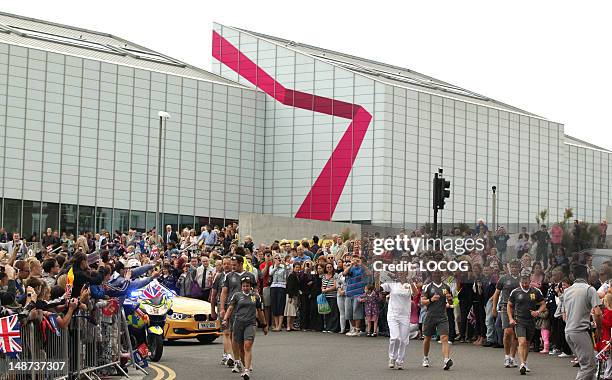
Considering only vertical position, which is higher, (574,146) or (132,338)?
(574,146)

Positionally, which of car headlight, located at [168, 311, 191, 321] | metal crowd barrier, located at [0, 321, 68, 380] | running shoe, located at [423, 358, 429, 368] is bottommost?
running shoe, located at [423, 358, 429, 368]

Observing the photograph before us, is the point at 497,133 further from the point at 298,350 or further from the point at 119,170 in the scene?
the point at 298,350

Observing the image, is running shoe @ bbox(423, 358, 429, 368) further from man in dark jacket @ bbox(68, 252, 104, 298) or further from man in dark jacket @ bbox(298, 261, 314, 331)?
man in dark jacket @ bbox(298, 261, 314, 331)

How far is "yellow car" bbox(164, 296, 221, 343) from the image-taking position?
81.3ft

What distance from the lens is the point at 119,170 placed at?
5703 centimetres

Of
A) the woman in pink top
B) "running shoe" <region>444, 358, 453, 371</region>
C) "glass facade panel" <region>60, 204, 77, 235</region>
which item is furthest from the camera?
"glass facade panel" <region>60, 204, 77, 235</region>

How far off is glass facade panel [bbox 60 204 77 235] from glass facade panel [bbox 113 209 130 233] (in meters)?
2.19

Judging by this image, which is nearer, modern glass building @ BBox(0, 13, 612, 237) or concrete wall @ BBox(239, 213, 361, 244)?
concrete wall @ BBox(239, 213, 361, 244)

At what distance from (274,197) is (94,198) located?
1052 centimetres

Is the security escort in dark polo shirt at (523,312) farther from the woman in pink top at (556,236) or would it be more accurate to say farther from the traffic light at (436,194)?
the traffic light at (436,194)

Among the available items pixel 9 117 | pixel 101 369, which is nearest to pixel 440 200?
pixel 101 369

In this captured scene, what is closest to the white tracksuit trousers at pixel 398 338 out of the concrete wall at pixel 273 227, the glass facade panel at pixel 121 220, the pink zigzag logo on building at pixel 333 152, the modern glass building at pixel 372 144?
the concrete wall at pixel 273 227

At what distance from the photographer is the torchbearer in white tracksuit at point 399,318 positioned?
2047 centimetres

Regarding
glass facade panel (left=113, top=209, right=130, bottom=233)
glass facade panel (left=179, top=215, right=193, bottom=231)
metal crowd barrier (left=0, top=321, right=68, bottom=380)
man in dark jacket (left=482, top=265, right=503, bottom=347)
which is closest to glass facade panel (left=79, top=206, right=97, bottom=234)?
glass facade panel (left=113, top=209, right=130, bottom=233)
